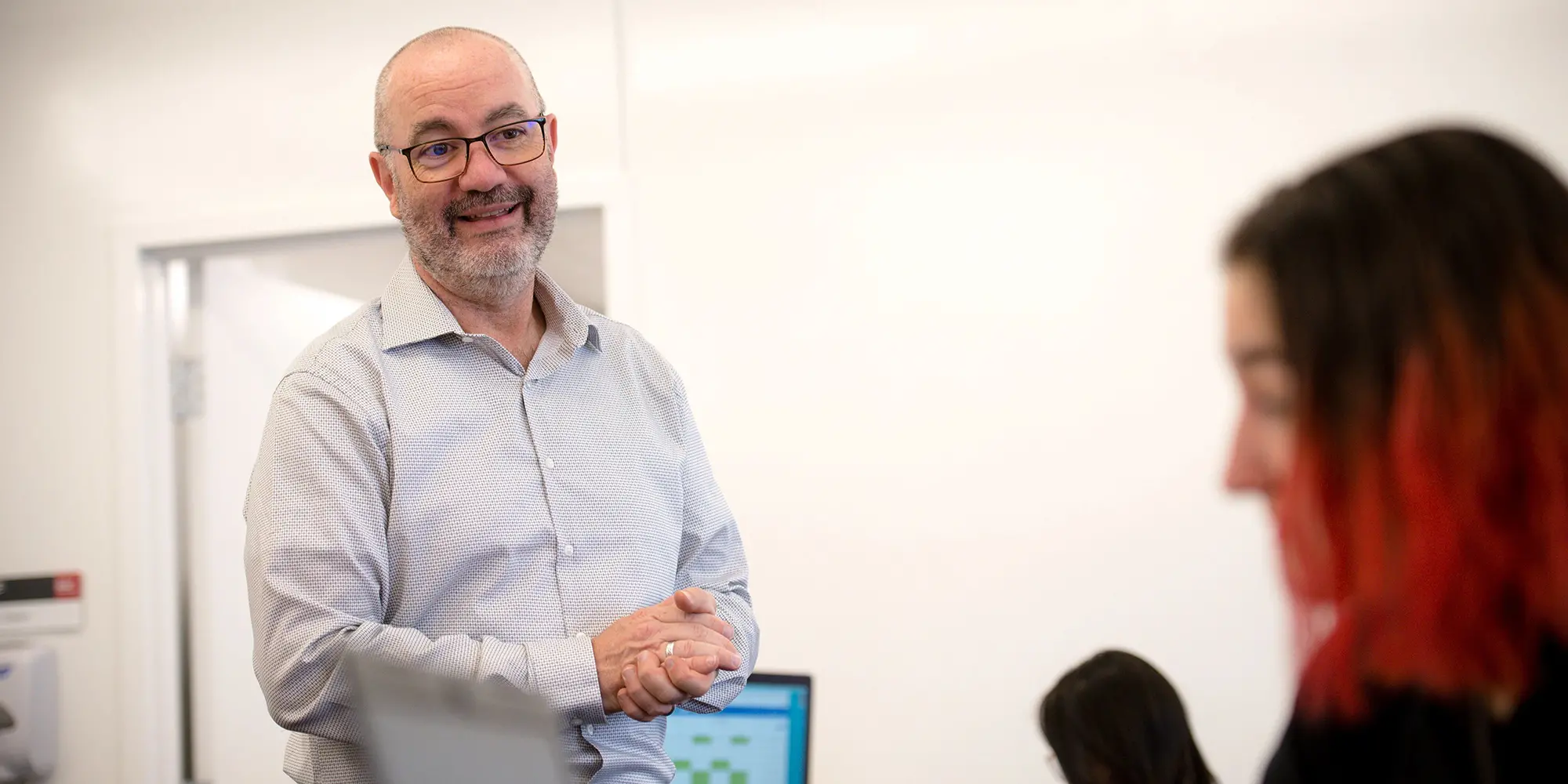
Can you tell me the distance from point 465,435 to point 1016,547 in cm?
159

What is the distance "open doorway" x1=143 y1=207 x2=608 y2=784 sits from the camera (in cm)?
329

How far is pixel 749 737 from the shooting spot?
88.4 inches

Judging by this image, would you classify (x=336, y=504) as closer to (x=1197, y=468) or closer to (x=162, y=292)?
(x=1197, y=468)

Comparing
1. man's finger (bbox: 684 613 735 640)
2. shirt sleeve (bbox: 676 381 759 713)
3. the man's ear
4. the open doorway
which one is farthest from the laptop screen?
the open doorway

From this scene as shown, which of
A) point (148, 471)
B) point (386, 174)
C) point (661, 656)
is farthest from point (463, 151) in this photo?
point (148, 471)

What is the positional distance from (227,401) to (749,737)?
6.20ft

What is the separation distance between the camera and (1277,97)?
2.80 meters

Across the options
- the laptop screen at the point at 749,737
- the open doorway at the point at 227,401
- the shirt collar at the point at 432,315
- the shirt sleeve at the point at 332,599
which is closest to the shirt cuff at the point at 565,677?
the shirt sleeve at the point at 332,599

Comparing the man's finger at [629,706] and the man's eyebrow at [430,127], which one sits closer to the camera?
the man's finger at [629,706]

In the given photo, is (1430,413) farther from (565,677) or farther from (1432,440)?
(565,677)

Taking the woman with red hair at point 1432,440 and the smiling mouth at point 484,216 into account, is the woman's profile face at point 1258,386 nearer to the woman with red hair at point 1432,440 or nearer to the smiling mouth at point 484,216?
the woman with red hair at point 1432,440

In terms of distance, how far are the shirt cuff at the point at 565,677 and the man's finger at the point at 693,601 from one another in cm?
11

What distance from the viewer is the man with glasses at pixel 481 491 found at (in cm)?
142

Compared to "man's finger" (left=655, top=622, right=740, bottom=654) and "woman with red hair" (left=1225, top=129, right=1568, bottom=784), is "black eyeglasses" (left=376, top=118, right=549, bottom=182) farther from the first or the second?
"woman with red hair" (left=1225, top=129, right=1568, bottom=784)
